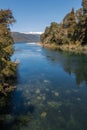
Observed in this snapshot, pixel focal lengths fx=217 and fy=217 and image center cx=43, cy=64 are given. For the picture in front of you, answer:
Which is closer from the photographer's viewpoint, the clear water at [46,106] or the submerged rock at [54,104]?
the clear water at [46,106]

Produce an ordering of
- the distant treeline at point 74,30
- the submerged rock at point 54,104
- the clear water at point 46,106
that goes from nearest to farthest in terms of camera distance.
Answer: the clear water at point 46,106 < the submerged rock at point 54,104 < the distant treeline at point 74,30

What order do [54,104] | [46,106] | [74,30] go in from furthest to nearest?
[74,30]
[54,104]
[46,106]

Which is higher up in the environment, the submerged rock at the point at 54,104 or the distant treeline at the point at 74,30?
the distant treeline at the point at 74,30

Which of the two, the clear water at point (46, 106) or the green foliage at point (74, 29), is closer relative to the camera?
the clear water at point (46, 106)

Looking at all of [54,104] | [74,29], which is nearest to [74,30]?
[74,29]

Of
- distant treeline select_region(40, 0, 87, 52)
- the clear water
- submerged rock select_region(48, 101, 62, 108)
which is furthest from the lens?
distant treeline select_region(40, 0, 87, 52)

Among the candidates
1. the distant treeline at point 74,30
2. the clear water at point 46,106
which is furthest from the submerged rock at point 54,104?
the distant treeline at point 74,30

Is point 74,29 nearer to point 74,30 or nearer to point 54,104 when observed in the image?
point 74,30

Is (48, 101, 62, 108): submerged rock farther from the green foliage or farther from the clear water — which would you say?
the green foliage

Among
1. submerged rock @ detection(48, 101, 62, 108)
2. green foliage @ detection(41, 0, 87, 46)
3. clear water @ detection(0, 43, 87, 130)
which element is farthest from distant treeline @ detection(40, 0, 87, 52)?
submerged rock @ detection(48, 101, 62, 108)

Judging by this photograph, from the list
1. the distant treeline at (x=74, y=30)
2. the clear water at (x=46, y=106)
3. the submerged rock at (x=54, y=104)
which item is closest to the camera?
the clear water at (x=46, y=106)

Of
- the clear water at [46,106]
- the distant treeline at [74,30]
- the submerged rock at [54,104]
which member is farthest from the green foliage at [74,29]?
the submerged rock at [54,104]

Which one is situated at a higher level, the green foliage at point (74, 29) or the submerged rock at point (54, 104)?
the green foliage at point (74, 29)

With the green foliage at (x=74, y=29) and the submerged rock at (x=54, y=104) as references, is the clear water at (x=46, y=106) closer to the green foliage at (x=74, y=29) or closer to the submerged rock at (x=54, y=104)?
the submerged rock at (x=54, y=104)
